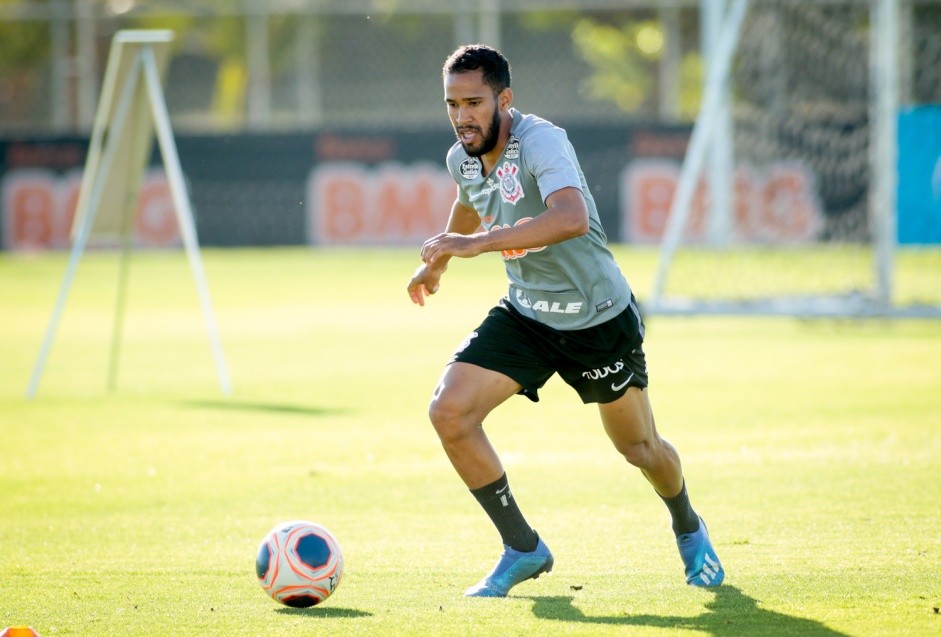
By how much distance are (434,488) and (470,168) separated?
236 cm

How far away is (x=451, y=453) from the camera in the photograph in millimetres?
4930

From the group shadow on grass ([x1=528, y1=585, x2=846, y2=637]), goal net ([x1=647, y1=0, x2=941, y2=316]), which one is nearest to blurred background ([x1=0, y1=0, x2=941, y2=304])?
goal net ([x1=647, y1=0, x2=941, y2=316])

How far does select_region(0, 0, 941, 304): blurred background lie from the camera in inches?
810

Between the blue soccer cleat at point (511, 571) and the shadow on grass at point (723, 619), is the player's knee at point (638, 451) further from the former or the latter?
the shadow on grass at point (723, 619)

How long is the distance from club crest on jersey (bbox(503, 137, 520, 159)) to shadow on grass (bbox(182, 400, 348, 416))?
4.78 metres

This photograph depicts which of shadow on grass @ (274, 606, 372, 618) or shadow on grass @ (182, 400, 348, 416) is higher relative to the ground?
shadow on grass @ (274, 606, 372, 618)

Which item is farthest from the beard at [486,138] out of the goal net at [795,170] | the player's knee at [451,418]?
the goal net at [795,170]

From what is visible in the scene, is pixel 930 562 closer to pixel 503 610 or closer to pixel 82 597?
pixel 503 610

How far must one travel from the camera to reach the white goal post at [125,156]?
33.4 ft

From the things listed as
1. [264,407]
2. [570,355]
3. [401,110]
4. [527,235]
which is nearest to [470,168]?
[527,235]

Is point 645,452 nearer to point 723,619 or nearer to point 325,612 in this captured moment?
point 723,619

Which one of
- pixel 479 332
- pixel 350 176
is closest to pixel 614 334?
pixel 479 332

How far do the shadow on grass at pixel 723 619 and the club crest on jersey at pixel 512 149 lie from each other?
5.56ft

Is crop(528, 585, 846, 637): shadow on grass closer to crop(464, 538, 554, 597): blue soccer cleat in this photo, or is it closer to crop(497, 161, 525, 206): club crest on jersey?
crop(464, 538, 554, 597): blue soccer cleat
